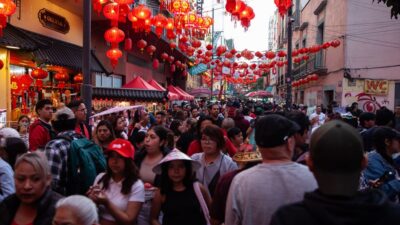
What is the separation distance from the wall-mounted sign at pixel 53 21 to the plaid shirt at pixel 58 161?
10.5m

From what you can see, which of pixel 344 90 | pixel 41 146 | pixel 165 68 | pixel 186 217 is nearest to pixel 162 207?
pixel 186 217

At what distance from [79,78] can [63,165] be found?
12.1 metres

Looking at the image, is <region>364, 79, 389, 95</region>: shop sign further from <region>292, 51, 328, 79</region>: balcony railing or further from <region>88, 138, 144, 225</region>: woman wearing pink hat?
<region>88, 138, 144, 225</region>: woman wearing pink hat

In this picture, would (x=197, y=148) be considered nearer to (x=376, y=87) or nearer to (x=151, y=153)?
(x=151, y=153)

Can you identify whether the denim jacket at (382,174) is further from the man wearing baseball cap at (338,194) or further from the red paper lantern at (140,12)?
the red paper lantern at (140,12)

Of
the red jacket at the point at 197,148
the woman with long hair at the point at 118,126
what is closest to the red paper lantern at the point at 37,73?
the woman with long hair at the point at 118,126

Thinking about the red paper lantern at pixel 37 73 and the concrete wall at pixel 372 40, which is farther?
the concrete wall at pixel 372 40

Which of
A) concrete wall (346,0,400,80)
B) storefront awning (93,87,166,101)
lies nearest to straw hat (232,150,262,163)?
storefront awning (93,87,166,101)

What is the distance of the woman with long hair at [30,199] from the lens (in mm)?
3152

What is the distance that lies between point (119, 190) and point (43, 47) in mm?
8938

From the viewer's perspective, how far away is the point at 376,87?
23984mm

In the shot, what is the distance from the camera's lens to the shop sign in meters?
23.7

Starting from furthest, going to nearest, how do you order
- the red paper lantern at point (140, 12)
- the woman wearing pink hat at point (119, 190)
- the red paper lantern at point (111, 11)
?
the red paper lantern at point (140, 12), the red paper lantern at point (111, 11), the woman wearing pink hat at point (119, 190)

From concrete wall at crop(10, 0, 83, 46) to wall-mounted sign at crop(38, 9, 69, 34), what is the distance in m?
0.11
